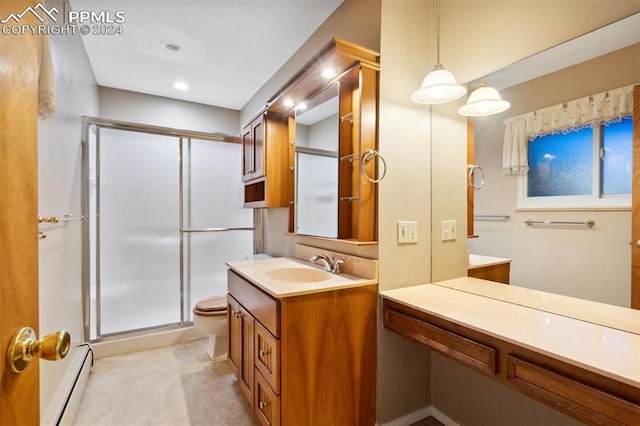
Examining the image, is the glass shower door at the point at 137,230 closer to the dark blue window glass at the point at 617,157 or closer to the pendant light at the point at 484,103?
the pendant light at the point at 484,103

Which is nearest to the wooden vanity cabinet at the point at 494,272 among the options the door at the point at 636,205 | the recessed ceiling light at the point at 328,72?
the door at the point at 636,205

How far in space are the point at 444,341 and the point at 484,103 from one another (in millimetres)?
1194

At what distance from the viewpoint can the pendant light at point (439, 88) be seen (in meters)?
1.46

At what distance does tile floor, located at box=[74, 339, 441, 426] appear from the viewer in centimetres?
178

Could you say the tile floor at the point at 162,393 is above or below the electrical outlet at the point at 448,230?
below

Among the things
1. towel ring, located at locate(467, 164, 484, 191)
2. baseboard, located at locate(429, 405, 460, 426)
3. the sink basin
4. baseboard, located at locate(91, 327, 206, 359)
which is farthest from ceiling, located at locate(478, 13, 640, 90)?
baseboard, located at locate(91, 327, 206, 359)

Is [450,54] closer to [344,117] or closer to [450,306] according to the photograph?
[344,117]

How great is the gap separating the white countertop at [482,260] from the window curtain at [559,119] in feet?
1.47

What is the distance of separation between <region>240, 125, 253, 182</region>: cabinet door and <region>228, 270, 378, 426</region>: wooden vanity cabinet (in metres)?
1.35

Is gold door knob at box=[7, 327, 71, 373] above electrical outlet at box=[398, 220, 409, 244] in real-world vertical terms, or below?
below

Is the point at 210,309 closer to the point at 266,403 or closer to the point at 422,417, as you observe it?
the point at 266,403

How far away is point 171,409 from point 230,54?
257cm

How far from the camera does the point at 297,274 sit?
1.98m

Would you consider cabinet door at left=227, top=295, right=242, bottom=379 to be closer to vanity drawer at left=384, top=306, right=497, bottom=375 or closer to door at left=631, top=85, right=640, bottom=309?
vanity drawer at left=384, top=306, right=497, bottom=375
